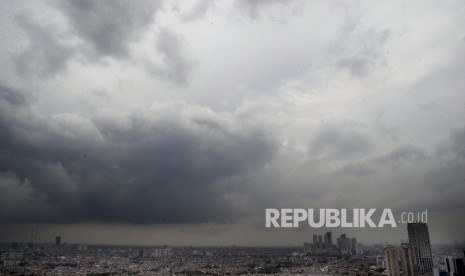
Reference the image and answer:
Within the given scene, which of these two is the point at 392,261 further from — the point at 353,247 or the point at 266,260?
the point at 266,260

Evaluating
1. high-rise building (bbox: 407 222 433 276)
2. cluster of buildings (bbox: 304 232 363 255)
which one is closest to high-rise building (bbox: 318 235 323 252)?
cluster of buildings (bbox: 304 232 363 255)

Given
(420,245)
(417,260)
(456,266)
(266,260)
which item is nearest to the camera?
(456,266)

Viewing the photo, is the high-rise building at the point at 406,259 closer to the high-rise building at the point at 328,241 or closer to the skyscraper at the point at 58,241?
the high-rise building at the point at 328,241

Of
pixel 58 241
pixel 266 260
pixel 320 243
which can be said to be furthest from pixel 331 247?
pixel 58 241

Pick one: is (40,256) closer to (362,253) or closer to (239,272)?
(239,272)

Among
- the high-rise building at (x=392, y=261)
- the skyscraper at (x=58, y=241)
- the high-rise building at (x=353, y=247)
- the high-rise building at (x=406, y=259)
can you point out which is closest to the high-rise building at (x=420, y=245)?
the high-rise building at (x=406, y=259)

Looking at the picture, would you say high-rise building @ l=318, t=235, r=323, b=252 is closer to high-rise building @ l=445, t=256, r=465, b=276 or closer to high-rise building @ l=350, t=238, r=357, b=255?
high-rise building @ l=350, t=238, r=357, b=255

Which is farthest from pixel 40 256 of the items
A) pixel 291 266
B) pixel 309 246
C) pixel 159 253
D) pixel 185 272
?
pixel 309 246
